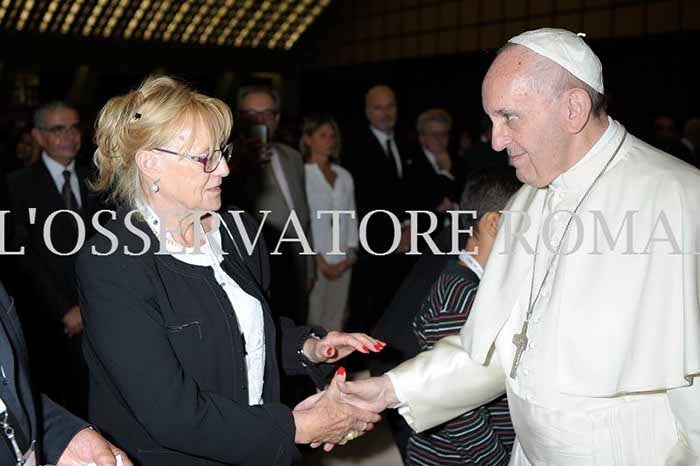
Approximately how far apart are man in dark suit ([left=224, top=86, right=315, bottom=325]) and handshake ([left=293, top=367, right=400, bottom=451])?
2.42 meters

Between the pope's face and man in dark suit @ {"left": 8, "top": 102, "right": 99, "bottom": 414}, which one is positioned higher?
the pope's face

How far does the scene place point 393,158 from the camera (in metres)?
6.58

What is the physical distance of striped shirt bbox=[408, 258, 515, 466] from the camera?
2.47 m

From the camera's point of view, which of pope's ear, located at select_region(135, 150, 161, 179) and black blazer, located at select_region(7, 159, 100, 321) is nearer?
pope's ear, located at select_region(135, 150, 161, 179)

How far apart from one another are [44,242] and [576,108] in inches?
132

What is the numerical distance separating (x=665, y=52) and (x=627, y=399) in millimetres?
10945

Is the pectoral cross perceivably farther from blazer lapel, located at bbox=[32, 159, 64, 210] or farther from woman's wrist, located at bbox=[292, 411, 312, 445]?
blazer lapel, located at bbox=[32, 159, 64, 210]

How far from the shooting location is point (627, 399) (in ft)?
6.69

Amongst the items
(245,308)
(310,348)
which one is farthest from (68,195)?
(245,308)

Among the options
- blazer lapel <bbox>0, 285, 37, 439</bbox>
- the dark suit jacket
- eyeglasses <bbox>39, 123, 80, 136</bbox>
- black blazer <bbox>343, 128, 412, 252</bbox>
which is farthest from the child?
black blazer <bbox>343, 128, 412, 252</bbox>

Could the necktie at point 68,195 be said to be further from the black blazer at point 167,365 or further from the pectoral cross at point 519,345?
the pectoral cross at point 519,345

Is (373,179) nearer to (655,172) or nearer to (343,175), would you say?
(343,175)

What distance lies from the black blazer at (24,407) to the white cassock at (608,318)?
1183 millimetres

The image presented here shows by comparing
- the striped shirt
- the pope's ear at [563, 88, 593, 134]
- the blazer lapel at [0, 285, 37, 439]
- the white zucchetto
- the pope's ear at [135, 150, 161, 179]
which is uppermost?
the white zucchetto
